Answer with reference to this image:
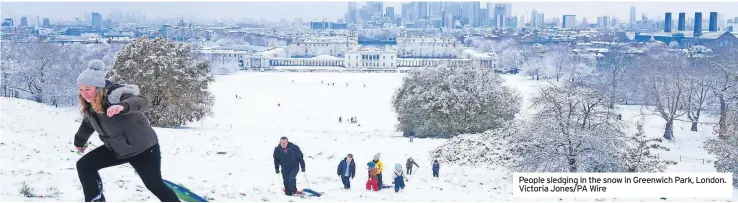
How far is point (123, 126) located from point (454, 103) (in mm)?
17915

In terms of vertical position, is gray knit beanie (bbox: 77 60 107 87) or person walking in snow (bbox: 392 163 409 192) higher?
gray knit beanie (bbox: 77 60 107 87)

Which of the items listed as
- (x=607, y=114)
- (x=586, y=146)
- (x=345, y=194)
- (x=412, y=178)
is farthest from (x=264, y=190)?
(x=607, y=114)

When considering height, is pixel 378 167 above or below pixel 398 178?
above

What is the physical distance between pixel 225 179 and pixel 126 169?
130cm

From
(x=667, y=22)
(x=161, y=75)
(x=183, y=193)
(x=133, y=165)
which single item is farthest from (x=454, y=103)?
(x=667, y=22)

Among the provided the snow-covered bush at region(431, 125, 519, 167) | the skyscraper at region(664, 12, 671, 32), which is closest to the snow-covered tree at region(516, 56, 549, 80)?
the skyscraper at region(664, 12, 671, 32)

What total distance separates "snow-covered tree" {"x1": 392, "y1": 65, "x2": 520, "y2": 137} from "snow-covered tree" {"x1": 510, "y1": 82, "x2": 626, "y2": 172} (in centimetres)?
769

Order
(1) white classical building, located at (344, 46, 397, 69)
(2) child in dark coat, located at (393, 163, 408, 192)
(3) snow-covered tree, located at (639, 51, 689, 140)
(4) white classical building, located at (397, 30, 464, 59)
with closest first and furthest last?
1. (2) child in dark coat, located at (393, 163, 408, 192)
2. (3) snow-covered tree, located at (639, 51, 689, 140)
3. (1) white classical building, located at (344, 46, 397, 69)
4. (4) white classical building, located at (397, 30, 464, 59)

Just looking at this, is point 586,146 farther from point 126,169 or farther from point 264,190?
point 126,169

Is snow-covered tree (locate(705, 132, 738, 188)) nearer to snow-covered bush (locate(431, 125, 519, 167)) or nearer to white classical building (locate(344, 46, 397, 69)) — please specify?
snow-covered bush (locate(431, 125, 519, 167))

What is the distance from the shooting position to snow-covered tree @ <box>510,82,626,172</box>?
493 inches

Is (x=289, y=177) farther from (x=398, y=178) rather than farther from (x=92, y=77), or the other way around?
(x=92, y=77)

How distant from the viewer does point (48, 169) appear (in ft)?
28.9

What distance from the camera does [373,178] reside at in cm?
968
